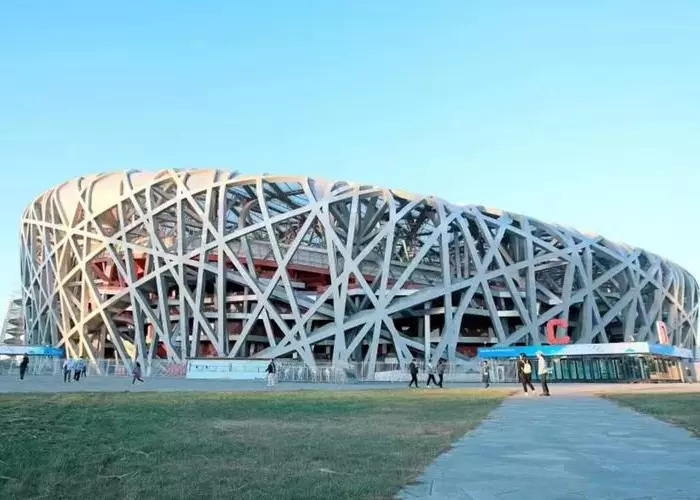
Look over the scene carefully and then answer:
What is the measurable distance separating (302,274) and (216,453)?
1991 inches

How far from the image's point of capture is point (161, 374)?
145 feet

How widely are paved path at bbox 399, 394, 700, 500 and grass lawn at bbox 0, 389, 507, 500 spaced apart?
0.39 meters

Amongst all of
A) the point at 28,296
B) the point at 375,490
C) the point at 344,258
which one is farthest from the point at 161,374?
the point at 375,490

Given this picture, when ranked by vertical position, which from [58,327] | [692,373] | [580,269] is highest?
[580,269]

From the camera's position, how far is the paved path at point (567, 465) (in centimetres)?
462

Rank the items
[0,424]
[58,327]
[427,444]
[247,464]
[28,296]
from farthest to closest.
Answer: [28,296] → [58,327] → [0,424] → [427,444] → [247,464]

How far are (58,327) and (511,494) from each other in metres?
58.3

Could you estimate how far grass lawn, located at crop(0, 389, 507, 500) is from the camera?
4.75m

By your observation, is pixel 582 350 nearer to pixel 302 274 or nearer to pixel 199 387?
pixel 302 274

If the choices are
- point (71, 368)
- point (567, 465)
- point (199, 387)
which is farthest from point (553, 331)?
point (567, 465)

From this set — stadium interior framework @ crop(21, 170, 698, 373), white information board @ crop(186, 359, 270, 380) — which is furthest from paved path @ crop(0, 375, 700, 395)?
stadium interior framework @ crop(21, 170, 698, 373)

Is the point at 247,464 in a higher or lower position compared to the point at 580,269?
lower

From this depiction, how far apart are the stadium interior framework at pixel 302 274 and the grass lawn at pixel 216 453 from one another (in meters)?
34.5

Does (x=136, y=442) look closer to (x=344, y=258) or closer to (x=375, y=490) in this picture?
(x=375, y=490)
